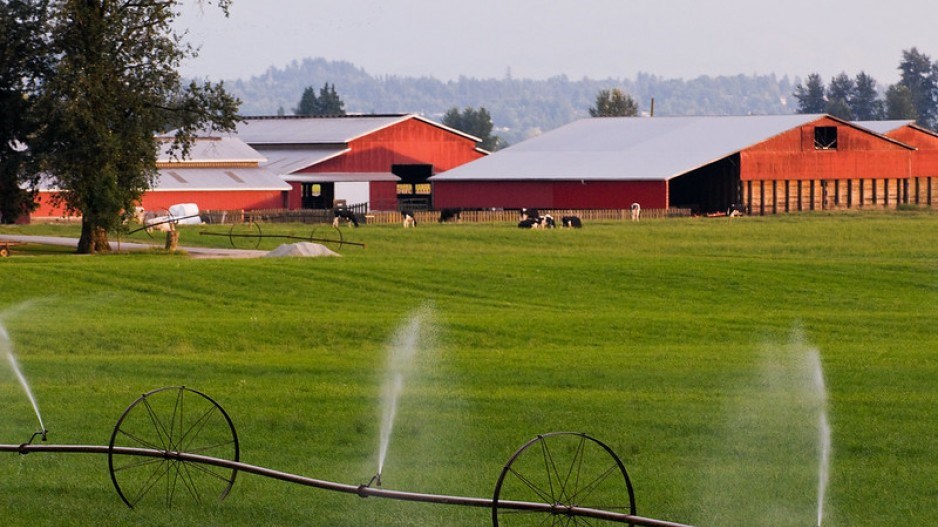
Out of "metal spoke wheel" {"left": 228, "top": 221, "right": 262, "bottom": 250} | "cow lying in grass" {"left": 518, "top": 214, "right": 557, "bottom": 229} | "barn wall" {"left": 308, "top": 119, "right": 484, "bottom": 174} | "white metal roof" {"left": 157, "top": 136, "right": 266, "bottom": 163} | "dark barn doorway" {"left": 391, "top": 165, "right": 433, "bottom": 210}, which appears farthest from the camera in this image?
"dark barn doorway" {"left": 391, "top": 165, "right": 433, "bottom": 210}

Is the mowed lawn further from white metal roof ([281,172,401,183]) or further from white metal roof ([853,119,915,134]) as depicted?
white metal roof ([853,119,915,134])

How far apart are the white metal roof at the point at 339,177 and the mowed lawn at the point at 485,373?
57.9m

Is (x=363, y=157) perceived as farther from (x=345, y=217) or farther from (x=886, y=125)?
(x=886, y=125)

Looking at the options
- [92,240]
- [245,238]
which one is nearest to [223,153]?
[245,238]

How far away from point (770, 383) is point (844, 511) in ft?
35.3

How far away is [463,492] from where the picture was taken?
15.4 m

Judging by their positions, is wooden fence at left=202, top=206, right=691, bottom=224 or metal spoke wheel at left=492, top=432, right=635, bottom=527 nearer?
metal spoke wheel at left=492, top=432, right=635, bottom=527

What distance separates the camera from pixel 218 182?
105812mm

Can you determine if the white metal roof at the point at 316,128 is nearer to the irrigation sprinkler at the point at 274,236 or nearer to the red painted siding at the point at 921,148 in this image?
the red painted siding at the point at 921,148

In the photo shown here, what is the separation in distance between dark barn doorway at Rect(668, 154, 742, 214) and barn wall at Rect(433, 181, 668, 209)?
4.85m

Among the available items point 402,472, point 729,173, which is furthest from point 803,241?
point 402,472

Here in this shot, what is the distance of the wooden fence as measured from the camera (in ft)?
311

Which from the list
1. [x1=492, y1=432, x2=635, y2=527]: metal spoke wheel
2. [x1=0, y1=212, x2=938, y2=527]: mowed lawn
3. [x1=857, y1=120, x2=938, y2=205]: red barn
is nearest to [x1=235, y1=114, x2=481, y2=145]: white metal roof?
[x1=857, y1=120, x2=938, y2=205]: red barn

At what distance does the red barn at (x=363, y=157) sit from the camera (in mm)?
119000
